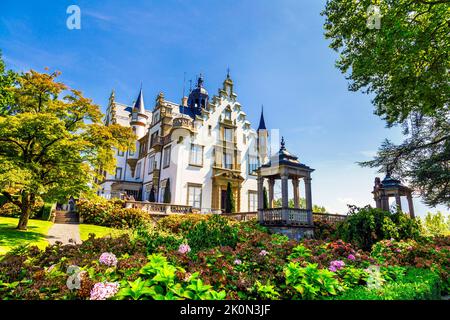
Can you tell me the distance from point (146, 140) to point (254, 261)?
107 ft

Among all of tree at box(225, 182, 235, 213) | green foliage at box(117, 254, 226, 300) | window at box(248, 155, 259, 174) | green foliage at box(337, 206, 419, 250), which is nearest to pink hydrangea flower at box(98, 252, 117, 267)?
green foliage at box(117, 254, 226, 300)

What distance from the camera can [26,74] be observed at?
46.1 ft

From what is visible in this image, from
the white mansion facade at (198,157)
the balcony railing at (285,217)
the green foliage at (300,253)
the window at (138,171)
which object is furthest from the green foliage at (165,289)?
the window at (138,171)

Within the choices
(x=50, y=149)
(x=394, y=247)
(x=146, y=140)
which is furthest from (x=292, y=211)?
(x=146, y=140)

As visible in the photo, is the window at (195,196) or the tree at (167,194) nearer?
the tree at (167,194)

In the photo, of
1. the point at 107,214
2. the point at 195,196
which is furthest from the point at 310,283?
the point at 195,196

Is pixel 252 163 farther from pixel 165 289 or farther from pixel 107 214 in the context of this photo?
pixel 165 289

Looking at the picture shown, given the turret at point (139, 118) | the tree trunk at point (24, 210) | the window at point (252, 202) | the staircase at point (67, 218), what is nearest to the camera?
the tree trunk at point (24, 210)

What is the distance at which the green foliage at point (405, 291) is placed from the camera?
3.91 metres

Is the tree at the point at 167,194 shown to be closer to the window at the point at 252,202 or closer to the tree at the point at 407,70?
the window at the point at 252,202

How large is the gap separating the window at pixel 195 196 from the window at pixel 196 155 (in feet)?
8.63

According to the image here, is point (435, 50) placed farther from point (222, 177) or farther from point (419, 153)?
point (222, 177)

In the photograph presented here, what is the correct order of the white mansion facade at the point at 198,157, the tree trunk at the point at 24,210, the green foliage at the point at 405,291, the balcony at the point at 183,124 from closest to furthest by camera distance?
the green foliage at the point at 405,291, the tree trunk at the point at 24,210, the white mansion facade at the point at 198,157, the balcony at the point at 183,124

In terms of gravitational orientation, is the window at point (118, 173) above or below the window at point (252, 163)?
below
